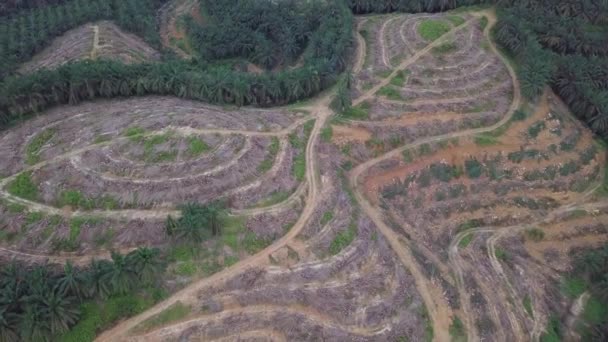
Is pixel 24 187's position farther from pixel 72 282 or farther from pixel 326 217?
pixel 326 217

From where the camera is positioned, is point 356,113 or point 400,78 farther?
point 400,78

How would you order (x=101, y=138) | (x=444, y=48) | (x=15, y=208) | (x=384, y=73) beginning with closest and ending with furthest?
(x=15, y=208), (x=101, y=138), (x=384, y=73), (x=444, y=48)

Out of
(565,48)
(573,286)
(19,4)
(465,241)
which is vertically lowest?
(573,286)

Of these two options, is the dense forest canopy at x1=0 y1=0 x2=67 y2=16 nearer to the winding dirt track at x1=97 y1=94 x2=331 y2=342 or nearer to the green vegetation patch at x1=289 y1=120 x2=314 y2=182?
the green vegetation patch at x1=289 y1=120 x2=314 y2=182

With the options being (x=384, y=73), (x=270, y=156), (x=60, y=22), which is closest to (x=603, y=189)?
(x=384, y=73)

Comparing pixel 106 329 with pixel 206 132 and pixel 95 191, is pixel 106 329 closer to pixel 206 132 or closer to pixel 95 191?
pixel 95 191

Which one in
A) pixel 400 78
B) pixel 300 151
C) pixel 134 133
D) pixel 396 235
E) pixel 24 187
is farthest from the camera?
pixel 400 78
